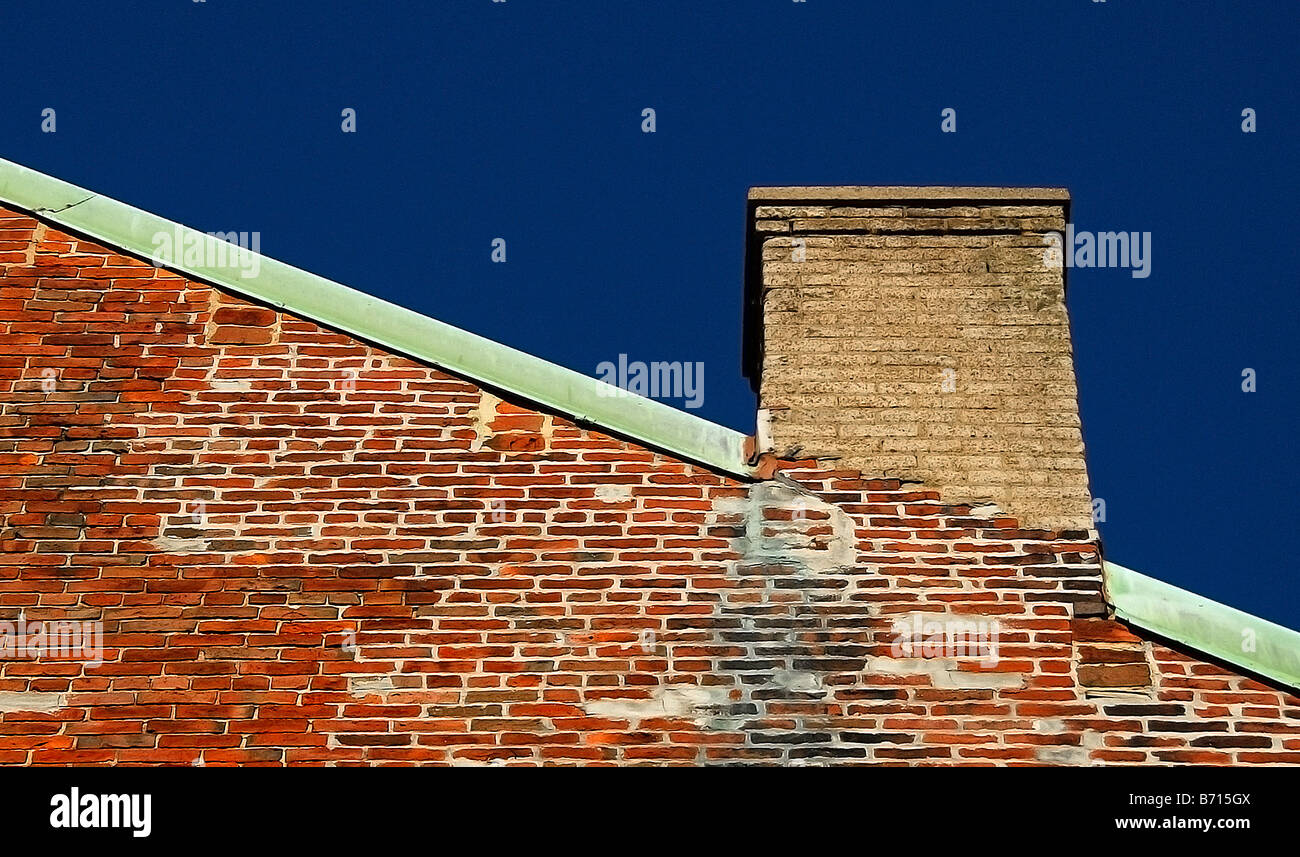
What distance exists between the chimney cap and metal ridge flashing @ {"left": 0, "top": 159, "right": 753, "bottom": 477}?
124 centimetres

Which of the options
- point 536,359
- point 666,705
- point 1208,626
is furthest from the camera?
point 536,359

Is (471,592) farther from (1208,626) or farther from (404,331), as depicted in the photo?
(1208,626)

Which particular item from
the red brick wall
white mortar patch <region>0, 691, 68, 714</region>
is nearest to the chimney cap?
the red brick wall

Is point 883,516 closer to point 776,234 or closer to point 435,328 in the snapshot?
point 776,234

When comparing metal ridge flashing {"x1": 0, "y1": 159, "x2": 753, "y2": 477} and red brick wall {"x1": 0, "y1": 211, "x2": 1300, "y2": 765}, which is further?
metal ridge flashing {"x1": 0, "y1": 159, "x2": 753, "y2": 477}

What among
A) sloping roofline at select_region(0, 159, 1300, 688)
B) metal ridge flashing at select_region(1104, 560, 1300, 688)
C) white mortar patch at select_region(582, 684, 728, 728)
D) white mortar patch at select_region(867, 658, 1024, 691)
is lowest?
white mortar patch at select_region(582, 684, 728, 728)

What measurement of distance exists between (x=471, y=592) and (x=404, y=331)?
134 cm

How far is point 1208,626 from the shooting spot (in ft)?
26.3

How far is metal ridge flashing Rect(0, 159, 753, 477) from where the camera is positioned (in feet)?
27.9

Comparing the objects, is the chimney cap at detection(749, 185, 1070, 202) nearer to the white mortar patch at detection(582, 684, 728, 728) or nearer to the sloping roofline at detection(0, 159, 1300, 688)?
the sloping roofline at detection(0, 159, 1300, 688)

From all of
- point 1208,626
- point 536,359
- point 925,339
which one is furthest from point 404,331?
point 1208,626

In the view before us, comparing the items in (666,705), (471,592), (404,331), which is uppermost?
(404,331)
